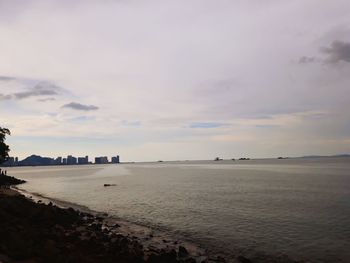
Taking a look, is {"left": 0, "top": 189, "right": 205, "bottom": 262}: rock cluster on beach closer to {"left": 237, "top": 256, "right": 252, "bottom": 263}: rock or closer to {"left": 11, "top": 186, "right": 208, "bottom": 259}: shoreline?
{"left": 11, "top": 186, "right": 208, "bottom": 259}: shoreline

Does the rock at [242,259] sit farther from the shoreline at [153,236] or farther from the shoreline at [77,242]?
the shoreline at [153,236]

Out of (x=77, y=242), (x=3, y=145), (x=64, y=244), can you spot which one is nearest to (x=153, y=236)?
(x=77, y=242)

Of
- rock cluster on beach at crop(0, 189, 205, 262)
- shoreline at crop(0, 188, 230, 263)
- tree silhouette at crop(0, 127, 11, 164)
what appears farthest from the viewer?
tree silhouette at crop(0, 127, 11, 164)

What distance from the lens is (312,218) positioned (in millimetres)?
41344

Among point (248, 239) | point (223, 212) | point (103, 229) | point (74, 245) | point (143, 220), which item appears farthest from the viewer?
point (223, 212)

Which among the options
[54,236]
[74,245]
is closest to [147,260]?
[74,245]

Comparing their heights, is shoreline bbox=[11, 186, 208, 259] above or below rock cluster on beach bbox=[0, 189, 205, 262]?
below

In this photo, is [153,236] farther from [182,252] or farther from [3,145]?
[3,145]

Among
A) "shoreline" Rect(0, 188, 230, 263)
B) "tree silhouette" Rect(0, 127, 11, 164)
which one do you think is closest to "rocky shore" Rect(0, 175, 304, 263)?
"shoreline" Rect(0, 188, 230, 263)

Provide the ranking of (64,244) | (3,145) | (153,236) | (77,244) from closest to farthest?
(64,244) < (77,244) < (153,236) < (3,145)

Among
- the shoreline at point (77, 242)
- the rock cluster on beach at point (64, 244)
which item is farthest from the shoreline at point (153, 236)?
the rock cluster on beach at point (64, 244)

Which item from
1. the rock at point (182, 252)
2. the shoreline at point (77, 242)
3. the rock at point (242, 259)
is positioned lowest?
the rock at point (242, 259)

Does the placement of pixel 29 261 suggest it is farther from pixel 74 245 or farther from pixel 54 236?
pixel 54 236

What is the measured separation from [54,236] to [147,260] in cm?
875
